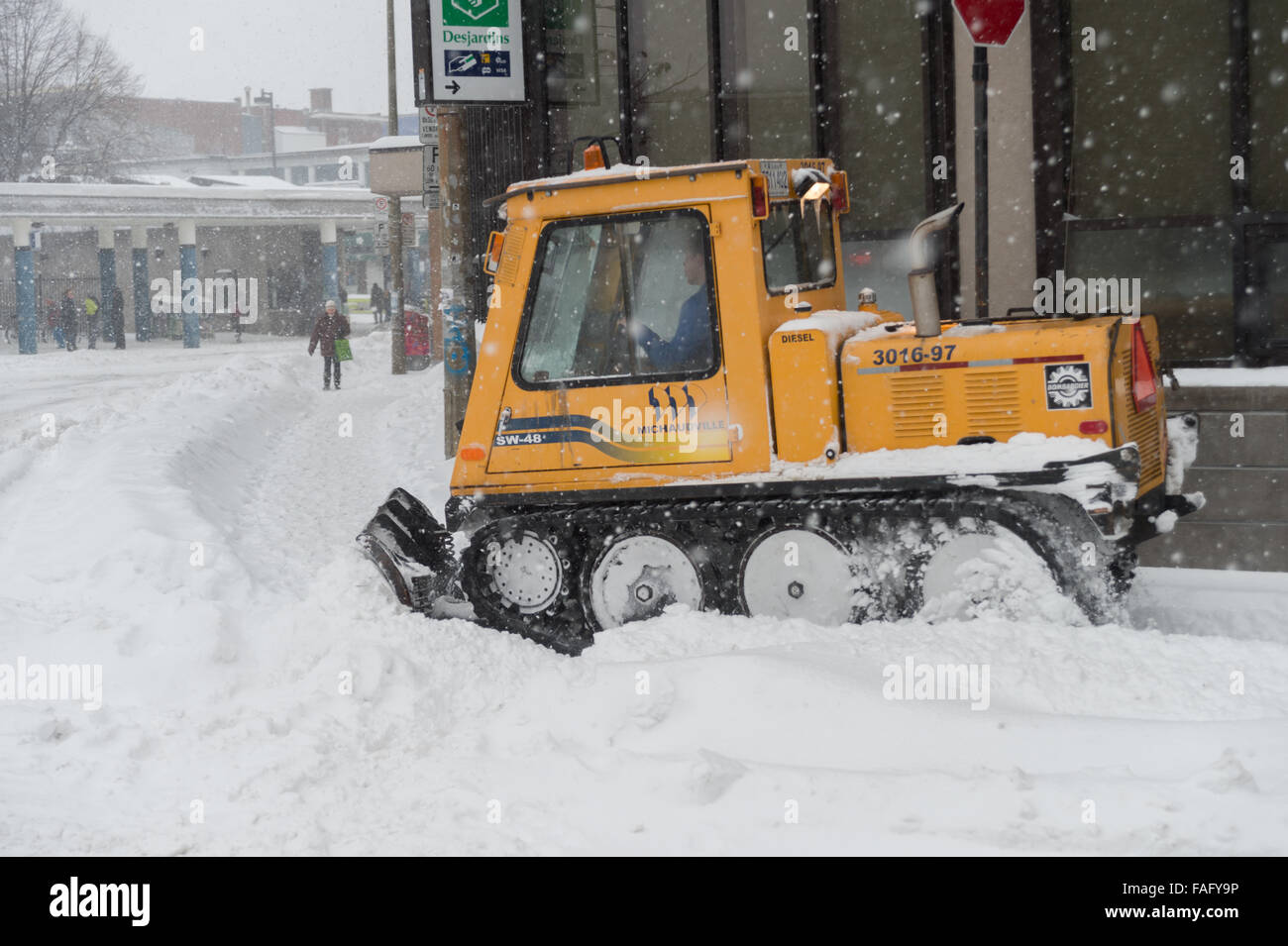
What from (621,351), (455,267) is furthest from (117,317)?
(621,351)

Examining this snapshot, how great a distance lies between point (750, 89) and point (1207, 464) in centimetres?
499

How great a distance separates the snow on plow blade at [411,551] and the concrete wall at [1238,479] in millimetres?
5072

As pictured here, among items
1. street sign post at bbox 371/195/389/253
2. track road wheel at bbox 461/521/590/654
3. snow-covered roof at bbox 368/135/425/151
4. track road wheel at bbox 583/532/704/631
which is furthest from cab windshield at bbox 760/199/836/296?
street sign post at bbox 371/195/389/253

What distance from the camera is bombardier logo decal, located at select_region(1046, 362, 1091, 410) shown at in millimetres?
6184

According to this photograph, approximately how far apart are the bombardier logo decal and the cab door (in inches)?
63.4

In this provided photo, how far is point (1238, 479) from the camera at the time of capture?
8.77 m

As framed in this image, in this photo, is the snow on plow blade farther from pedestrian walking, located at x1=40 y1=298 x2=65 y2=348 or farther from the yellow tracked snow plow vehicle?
pedestrian walking, located at x1=40 y1=298 x2=65 y2=348

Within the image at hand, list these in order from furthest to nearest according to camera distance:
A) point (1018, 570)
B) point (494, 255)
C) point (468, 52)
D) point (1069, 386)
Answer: point (468, 52) → point (494, 255) → point (1018, 570) → point (1069, 386)

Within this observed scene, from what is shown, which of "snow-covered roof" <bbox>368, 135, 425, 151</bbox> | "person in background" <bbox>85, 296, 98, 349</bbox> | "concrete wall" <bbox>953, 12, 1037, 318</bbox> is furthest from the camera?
"person in background" <bbox>85, 296, 98, 349</bbox>

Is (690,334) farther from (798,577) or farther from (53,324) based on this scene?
(53,324)

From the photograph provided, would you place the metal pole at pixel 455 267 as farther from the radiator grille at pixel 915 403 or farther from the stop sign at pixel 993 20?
the radiator grille at pixel 915 403

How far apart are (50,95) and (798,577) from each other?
51.2m

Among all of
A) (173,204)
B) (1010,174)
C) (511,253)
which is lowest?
(511,253)

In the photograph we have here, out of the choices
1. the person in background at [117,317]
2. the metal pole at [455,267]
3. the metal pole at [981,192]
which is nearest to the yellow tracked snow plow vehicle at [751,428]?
the metal pole at [981,192]
